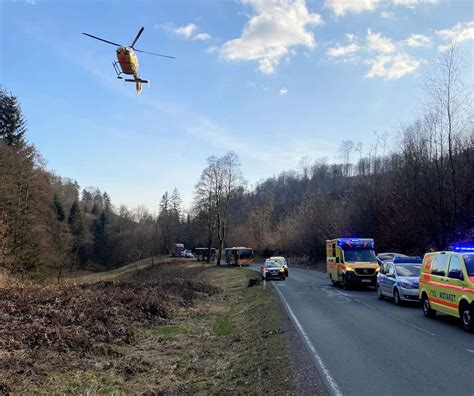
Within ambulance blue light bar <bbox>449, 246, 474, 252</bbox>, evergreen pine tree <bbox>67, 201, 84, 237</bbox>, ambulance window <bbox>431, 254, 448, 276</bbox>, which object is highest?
evergreen pine tree <bbox>67, 201, 84, 237</bbox>

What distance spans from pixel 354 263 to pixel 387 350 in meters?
14.7

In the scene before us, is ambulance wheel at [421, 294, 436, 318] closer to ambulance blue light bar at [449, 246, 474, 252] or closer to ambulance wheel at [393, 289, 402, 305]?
ambulance blue light bar at [449, 246, 474, 252]

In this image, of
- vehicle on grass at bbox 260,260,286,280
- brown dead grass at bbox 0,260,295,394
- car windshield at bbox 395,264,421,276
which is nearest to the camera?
brown dead grass at bbox 0,260,295,394

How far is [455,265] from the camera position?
12.0 metres

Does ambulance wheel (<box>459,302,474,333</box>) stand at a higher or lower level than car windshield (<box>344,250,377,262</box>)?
lower

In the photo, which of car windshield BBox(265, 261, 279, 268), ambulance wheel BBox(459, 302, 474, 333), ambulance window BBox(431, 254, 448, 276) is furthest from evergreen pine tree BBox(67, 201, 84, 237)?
ambulance wheel BBox(459, 302, 474, 333)

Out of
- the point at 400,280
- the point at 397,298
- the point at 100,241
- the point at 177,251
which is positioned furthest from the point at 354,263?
the point at 100,241

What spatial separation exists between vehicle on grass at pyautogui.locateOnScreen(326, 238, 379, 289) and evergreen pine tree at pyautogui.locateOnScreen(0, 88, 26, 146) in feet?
130

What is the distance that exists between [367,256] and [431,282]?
11.0 m

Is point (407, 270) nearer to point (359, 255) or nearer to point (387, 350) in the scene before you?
point (359, 255)

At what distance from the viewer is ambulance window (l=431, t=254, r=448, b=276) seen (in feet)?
41.3

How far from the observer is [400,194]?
41000 millimetres

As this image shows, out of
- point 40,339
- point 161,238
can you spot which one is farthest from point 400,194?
point 161,238

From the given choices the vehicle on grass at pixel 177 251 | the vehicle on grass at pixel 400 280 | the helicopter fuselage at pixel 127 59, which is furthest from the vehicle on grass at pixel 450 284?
the vehicle on grass at pixel 177 251
